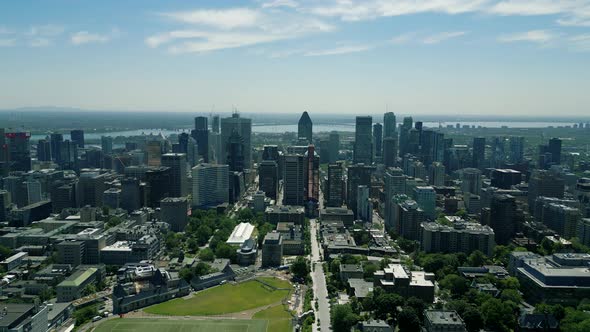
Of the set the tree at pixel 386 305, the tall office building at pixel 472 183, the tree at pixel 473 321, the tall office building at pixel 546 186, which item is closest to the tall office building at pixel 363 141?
the tall office building at pixel 472 183

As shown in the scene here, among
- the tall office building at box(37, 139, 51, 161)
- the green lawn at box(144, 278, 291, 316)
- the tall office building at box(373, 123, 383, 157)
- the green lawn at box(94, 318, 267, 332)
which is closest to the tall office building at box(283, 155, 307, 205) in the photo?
the green lawn at box(144, 278, 291, 316)

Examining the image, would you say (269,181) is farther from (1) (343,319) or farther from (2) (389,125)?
(2) (389,125)

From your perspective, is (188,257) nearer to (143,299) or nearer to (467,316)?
(143,299)

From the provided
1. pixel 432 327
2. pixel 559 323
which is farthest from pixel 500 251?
pixel 432 327

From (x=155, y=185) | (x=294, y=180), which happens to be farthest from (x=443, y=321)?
(x=155, y=185)

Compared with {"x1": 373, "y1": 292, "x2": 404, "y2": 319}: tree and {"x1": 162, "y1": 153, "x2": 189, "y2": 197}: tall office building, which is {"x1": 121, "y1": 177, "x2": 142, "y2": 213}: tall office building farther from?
{"x1": 373, "y1": 292, "x2": 404, "y2": 319}: tree

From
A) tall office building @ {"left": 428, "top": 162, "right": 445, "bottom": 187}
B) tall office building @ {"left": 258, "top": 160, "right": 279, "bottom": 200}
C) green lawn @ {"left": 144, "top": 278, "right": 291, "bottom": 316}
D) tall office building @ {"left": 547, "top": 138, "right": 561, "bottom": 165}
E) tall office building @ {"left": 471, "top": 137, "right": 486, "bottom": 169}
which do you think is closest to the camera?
green lawn @ {"left": 144, "top": 278, "right": 291, "bottom": 316}

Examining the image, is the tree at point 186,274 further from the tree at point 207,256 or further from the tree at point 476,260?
the tree at point 476,260

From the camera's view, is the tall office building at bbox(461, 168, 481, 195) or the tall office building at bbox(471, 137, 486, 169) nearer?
the tall office building at bbox(461, 168, 481, 195)
